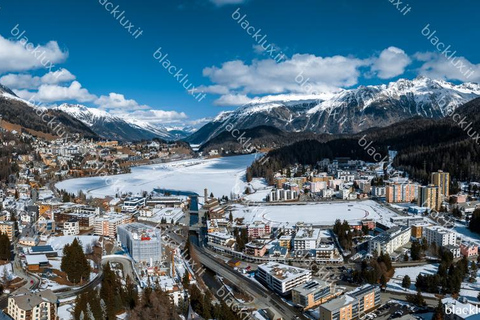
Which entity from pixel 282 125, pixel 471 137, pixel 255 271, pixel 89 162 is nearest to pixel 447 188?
pixel 471 137

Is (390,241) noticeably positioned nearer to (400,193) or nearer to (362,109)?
(400,193)

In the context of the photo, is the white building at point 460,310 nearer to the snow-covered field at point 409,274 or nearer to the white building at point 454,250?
the snow-covered field at point 409,274

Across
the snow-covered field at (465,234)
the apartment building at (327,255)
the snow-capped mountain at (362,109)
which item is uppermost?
the snow-capped mountain at (362,109)

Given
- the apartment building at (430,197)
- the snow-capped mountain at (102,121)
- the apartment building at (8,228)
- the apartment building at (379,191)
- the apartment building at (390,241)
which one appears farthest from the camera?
the snow-capped mountain at (102,121)

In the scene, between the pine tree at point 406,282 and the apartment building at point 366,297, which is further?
the pine tree at point 406,282

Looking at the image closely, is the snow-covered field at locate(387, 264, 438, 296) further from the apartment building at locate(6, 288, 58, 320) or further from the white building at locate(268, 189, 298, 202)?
the white building at locate(268, 189, 298, 202)

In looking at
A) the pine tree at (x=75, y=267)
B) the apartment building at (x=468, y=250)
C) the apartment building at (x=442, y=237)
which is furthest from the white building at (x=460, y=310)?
the pine tree at (x=75, y=267)

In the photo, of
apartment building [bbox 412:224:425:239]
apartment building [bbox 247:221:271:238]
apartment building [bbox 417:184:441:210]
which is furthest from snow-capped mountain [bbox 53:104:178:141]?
apartment building [bbox 412:224:425:239]
